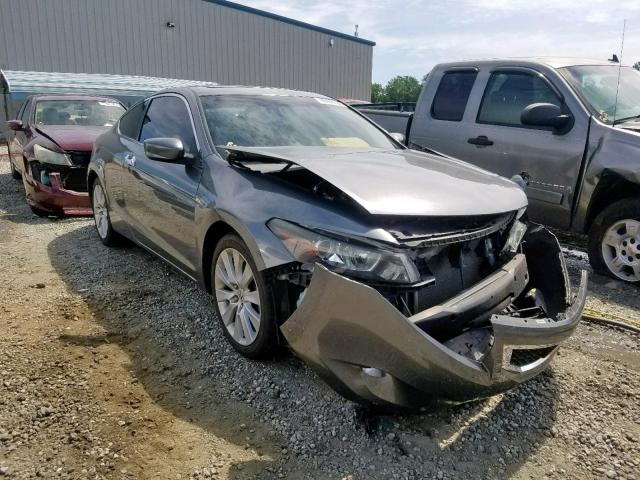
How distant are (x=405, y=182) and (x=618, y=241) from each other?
272 cm

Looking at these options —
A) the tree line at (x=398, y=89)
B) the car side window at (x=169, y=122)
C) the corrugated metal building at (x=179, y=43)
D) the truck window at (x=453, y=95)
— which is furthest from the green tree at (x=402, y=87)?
the car side window at (x=169, y=122)

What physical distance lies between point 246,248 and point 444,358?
4.31ft

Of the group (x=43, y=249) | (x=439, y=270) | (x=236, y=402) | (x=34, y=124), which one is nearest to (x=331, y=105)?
(x=439, y=270)

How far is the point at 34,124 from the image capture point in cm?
790

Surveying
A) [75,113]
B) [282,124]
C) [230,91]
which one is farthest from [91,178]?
[75,113]

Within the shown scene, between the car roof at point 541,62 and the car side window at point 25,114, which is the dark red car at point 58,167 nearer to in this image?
the car side window at point 25,114

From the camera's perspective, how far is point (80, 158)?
22.4 feet

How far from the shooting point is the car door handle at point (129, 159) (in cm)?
451

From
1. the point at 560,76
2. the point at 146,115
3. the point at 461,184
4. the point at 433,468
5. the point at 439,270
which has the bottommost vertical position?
the point at 433,468

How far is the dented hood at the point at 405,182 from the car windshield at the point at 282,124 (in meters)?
0.24

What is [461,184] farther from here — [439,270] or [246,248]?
[246,248]

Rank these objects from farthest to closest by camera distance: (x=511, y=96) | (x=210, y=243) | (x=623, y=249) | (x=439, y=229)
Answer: (x=511, y=96) < (x=623, y=249) < (x=210, y=243) < (x=439, y=229)

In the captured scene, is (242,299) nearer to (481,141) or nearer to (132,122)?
(132,122)

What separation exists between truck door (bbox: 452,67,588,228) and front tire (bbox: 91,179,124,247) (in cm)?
368
